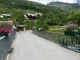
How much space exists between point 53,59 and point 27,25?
133 metres

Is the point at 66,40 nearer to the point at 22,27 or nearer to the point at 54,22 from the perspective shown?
the point at 54,22

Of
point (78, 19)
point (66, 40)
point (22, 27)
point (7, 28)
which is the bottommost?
point (22, 27)

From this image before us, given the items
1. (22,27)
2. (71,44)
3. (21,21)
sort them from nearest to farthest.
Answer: (71,44) < (22,27) < (21,21)

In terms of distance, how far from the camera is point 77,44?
20.1 meters

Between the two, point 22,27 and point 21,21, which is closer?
point 22,27

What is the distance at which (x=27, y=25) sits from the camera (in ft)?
486

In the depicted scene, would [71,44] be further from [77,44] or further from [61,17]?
[61,17]


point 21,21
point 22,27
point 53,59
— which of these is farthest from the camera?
point 21,21

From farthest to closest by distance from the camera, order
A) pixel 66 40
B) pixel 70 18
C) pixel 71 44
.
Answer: pixel 70 18
pixel 66 40
pixel 71 44

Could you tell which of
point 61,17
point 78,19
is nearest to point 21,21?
point 61,17

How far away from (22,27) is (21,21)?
19.5 meters

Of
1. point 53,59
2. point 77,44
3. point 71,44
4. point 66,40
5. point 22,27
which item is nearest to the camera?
point 53,59

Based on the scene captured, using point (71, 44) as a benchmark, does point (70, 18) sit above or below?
below

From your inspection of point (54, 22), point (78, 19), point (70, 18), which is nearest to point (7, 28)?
point (78, 19)
